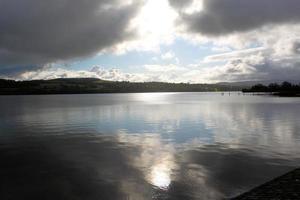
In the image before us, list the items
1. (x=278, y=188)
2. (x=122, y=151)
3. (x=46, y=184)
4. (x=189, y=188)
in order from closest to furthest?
1. (x=278, y=188)
2. (x=189, y=188)
3. (x=46, y=184)
4. (x=122, y=151)

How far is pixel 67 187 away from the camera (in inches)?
868

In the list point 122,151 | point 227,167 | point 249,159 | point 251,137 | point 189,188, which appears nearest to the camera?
point 189,188

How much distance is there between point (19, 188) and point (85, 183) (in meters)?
5.08

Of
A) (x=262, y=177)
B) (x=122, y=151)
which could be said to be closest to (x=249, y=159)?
(x=262, y=177)

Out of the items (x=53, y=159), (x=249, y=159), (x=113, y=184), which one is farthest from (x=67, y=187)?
(x=249, y=159)

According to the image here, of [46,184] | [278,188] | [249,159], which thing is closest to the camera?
[278,188]

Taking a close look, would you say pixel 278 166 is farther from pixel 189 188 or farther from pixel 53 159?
pixel 53 159

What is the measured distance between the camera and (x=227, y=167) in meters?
27.3

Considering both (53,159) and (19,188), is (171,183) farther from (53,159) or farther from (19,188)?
(53,159)

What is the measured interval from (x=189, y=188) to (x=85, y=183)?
8563mm

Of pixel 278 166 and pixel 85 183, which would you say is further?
pixel 278 166

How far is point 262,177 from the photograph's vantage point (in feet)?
78.8

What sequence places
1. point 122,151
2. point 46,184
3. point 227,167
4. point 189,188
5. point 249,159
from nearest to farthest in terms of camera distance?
point 189,188
point 46,184
point 227,167
point 249,159
point 122,151

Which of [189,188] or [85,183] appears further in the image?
[85,183]
